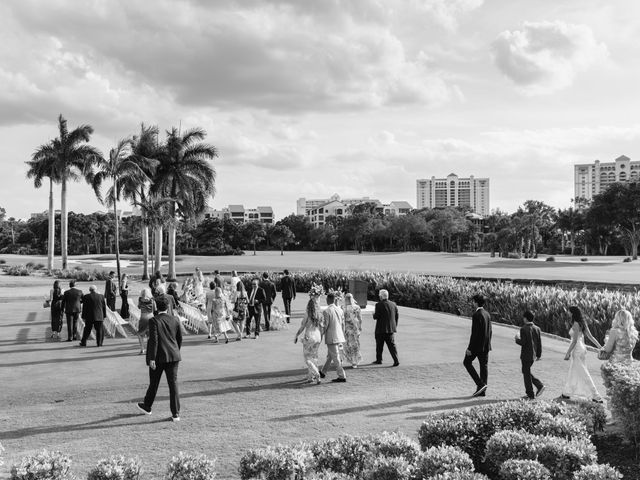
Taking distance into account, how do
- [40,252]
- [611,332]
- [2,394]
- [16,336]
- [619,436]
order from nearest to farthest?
[619,436]
[611,332]
[2,394]
[16,336]
[40,252]

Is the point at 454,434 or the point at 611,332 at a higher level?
the point at 611,332

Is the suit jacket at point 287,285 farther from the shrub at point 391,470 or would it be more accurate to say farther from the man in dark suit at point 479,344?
the shrub at point 391,470

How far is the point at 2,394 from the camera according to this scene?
10.7 meters

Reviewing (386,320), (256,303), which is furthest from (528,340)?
(256,303)

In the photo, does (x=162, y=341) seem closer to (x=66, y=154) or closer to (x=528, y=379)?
(x=528, y=379)

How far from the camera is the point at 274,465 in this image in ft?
18.1

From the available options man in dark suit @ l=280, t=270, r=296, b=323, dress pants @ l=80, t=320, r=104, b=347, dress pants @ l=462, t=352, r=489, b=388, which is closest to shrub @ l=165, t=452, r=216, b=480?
dress pants @ l=462, t=352, r=489, b=388

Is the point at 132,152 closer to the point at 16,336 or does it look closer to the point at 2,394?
the point at 16,336

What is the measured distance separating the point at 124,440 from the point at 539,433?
5559 millimetres

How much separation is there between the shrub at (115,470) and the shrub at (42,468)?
10.6 inches

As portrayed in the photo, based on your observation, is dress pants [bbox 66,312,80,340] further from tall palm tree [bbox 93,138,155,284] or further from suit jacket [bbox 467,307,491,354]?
tall palm tree [bbox 93,138,155,284]

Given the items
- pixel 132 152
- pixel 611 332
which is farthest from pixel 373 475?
pixel 132 152

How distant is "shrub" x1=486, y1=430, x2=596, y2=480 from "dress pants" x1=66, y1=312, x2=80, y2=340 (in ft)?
45.1

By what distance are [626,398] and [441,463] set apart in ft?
9.92
